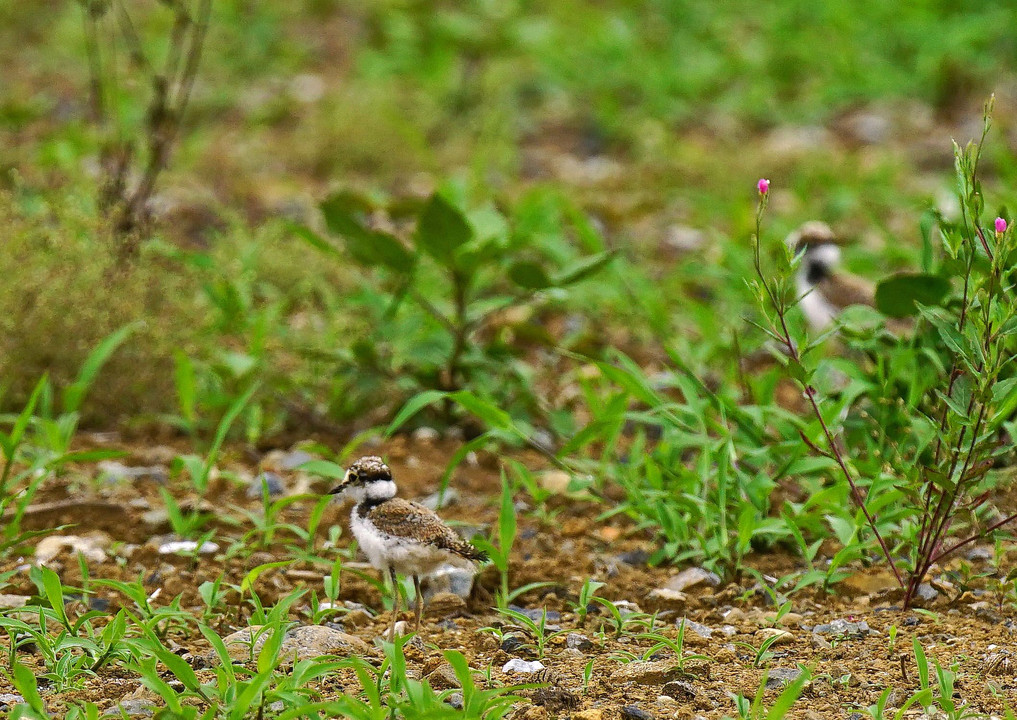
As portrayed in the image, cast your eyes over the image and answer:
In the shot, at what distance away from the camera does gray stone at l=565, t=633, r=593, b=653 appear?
3551 mm

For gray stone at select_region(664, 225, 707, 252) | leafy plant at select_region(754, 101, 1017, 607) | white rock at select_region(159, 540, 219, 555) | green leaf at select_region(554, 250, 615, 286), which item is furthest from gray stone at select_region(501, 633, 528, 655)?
gray stone at select_region(664, 225, 707, 252)

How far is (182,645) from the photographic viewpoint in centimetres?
358

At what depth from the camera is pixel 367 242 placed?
16.6 ft

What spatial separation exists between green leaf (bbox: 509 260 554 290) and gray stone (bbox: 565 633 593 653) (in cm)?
171

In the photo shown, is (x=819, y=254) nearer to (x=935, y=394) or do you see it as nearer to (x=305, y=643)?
(x=935, y=394)

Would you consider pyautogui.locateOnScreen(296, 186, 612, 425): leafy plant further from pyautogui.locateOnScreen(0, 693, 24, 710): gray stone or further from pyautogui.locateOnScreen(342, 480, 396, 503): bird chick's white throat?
pyautogui.locateOnScreen(0, 693, 24, 710): gray stone

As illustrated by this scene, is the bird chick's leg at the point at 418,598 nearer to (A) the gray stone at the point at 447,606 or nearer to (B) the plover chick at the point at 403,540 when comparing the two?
(B) the plover chick at the point at 403,540

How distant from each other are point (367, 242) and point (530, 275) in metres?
0.66

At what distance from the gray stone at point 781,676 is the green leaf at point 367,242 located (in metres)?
2.36

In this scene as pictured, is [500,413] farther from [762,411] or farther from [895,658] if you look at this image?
[895,658]

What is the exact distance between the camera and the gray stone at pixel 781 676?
128 inches

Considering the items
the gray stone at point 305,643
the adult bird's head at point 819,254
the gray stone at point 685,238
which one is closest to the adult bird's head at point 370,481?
the gray stone at point 305,643

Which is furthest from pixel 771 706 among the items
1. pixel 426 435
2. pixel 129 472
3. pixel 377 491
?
pixel 129 472

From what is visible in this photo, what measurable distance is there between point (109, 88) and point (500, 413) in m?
5.60
